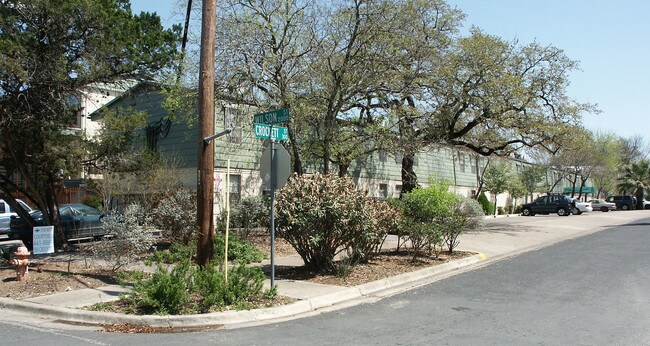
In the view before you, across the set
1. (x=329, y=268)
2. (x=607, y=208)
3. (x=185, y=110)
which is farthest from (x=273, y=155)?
(x=607, y=208)

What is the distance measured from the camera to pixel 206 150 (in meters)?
9.73

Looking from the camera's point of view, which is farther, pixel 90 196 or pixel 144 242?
pixel 90 196

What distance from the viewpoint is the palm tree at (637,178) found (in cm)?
6562

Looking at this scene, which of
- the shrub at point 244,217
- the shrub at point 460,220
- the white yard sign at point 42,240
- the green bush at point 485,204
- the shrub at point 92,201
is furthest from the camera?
the green bush at point 485,204

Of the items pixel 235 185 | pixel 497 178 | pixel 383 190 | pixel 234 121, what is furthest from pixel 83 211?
pixel 497 178

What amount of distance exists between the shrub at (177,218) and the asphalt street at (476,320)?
20.1 feet

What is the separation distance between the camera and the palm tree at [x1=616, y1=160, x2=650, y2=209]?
65625mm

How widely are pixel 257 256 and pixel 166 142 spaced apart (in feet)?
43.7

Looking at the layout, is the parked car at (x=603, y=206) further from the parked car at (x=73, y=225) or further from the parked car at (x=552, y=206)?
the parked car at (x=73, y=225)

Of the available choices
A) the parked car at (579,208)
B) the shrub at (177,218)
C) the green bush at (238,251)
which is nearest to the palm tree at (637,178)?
the parked car at (579,208)

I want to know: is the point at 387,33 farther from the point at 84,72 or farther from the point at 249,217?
the point at 84,72

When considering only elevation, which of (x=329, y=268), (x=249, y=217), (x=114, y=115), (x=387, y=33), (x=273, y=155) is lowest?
(x=329, y=268)

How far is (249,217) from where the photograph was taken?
52.6ft

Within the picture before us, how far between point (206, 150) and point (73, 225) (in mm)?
11425
